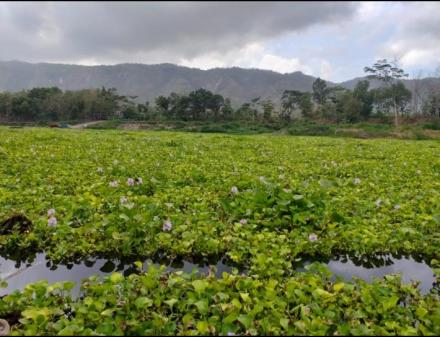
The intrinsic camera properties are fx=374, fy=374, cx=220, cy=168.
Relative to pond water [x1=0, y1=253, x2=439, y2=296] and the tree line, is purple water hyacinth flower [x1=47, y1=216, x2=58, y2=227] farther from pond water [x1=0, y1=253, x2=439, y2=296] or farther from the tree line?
the tree line

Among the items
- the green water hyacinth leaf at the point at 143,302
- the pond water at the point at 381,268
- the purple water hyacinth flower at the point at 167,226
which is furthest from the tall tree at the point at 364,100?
the green water hyacinth leaf at the point at 143,302

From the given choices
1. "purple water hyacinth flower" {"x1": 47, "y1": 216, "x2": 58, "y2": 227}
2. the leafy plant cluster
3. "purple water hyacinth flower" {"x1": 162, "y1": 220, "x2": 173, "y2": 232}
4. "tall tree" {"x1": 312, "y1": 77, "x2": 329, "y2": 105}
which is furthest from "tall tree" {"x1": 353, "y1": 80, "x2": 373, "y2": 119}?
"purple water hyacinth flower" {"x1": 47, "y1": 216, "x2": 58, "y2": 227}

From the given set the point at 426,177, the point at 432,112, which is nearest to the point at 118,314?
the point at 426,177

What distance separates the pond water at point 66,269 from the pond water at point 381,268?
3.63 feet

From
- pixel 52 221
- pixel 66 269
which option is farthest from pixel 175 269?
pixel 52 221

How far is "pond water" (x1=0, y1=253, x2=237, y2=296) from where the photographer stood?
139 inches

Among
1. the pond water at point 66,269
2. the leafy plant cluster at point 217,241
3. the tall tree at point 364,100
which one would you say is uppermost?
the tall tree at point 364,100

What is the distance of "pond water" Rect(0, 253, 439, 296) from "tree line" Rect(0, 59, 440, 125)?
5527 cm

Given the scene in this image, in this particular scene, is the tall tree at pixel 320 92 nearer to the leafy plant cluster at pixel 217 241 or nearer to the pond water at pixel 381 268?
the leafy plant cluster at pixel 217 241

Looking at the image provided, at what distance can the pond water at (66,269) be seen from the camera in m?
3.52

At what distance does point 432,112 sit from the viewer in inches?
2259

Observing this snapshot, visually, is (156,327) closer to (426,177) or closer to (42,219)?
(42,219)

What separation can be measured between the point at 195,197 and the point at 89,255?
1960mm

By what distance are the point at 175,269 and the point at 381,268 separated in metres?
2.11
